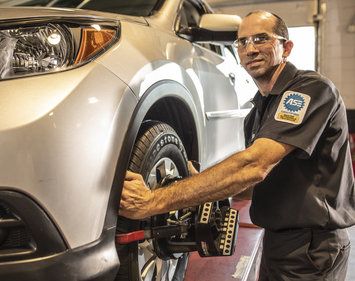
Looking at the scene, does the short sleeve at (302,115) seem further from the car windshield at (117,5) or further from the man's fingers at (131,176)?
the car windshield at (117,5)

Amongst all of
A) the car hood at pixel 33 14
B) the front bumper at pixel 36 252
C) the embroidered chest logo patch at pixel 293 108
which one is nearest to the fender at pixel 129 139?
the front bumper at pixel 36 252

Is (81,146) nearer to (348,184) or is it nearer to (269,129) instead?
(269,129)

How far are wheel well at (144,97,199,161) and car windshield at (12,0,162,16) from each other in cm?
40

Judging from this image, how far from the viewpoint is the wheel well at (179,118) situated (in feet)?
4.76

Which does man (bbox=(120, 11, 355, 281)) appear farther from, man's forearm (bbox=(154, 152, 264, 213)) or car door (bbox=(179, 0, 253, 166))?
car door (bbox=(179, 0, 253, 166))

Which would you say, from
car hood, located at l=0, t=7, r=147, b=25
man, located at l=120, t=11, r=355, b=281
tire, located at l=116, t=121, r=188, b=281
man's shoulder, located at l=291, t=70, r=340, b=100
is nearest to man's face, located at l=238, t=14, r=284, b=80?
man, located at l=120, t=11, r=355, b=281

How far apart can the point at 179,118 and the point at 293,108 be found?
0.49m

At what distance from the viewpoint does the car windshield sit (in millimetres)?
1689

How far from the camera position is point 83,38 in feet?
3.34

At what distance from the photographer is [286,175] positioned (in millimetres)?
1420

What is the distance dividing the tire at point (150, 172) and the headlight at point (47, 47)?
300mm

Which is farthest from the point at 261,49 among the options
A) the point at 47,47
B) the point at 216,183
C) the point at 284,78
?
the point at 47,47

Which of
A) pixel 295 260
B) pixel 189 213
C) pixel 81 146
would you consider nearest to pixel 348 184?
pixel 295 260

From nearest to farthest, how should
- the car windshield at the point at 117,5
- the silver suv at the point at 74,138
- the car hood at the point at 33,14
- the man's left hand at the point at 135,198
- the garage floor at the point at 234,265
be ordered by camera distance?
1. the silver suv at the point at 74,138
2. the car hood at the point at 33,14
3. the man's left hand at the point at 135,198
4. the car windshield at the point at 117,5
5. the garage floor at the point at 234,265
